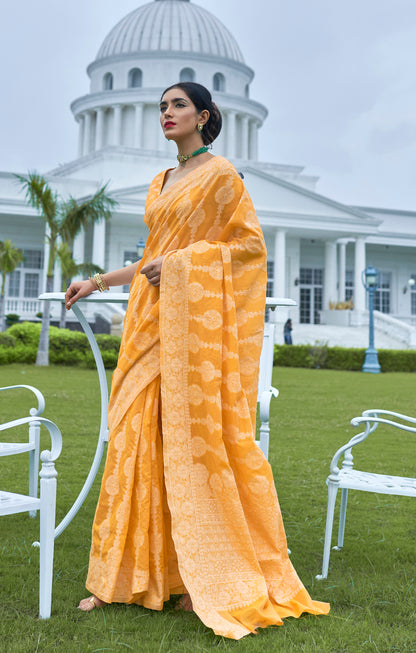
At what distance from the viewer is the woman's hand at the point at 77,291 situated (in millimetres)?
2816

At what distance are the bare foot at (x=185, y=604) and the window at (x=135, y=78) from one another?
3406 cm

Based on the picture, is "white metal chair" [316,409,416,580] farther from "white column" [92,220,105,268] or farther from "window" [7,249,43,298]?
"window" [7,249,43,298]

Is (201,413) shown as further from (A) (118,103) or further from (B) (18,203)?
(A) (118,103)

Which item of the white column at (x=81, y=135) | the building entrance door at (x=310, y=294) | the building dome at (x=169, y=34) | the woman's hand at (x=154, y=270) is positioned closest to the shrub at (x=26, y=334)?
the woman's hand at (x=154, y=270)

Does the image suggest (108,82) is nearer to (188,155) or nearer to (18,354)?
(18,354)

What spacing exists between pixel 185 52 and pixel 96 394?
1092 inches

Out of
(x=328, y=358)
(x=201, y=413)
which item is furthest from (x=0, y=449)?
(x=328, y=358)

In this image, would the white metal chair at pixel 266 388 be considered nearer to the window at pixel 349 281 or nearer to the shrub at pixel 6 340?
the shrub at pixel 6 340

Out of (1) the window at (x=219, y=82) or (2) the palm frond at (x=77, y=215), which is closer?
(2) the palm frond at (x=77, y=215)

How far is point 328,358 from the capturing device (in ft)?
59.7

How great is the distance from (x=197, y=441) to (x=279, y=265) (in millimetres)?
23513

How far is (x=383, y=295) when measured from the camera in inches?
1220

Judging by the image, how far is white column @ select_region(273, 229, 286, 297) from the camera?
2542cm

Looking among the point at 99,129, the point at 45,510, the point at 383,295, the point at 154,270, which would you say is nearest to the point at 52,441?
the point at 45,510
